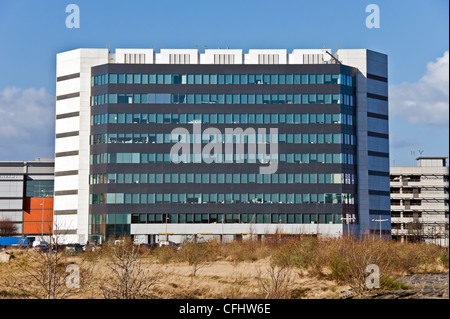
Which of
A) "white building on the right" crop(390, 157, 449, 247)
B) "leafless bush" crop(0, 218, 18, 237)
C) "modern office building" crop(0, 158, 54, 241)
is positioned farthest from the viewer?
"white building on the right" crop(390, 157, 449, 247)

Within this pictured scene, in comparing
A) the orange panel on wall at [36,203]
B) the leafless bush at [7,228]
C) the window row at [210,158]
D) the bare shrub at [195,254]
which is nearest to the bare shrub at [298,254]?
the bare shrub at [195,254]

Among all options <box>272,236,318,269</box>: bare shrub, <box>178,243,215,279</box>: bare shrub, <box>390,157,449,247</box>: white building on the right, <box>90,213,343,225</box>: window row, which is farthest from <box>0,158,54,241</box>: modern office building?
<box>272,236,318,269</box>: bare shrub

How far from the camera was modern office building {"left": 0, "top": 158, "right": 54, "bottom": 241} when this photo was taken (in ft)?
416

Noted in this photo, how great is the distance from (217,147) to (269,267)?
2407 inches

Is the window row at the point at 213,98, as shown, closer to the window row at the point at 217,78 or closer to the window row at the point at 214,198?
the window row at the point at 217,78

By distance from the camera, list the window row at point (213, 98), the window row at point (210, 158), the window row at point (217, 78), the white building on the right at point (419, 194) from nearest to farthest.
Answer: the window row at point (210, 158), the window row at point (213, 98), the window row at point (217, 78), the white building on the right at point (419, 194)

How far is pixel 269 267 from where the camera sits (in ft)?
133

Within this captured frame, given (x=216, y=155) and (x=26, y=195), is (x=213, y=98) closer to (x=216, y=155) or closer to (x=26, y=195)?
(x=216, y=155)

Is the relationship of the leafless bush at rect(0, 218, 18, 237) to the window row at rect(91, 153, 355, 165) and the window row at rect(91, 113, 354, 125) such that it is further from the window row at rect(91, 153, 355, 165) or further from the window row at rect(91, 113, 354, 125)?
the window row at rect(91, 113, 354, 125)

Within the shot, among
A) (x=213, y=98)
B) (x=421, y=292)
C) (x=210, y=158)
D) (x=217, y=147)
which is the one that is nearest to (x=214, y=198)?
(x=210, y=158)

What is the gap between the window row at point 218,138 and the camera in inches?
3967

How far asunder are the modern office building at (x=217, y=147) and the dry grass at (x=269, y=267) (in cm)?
4916

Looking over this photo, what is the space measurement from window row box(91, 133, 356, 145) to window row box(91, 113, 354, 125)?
81.1 inches
